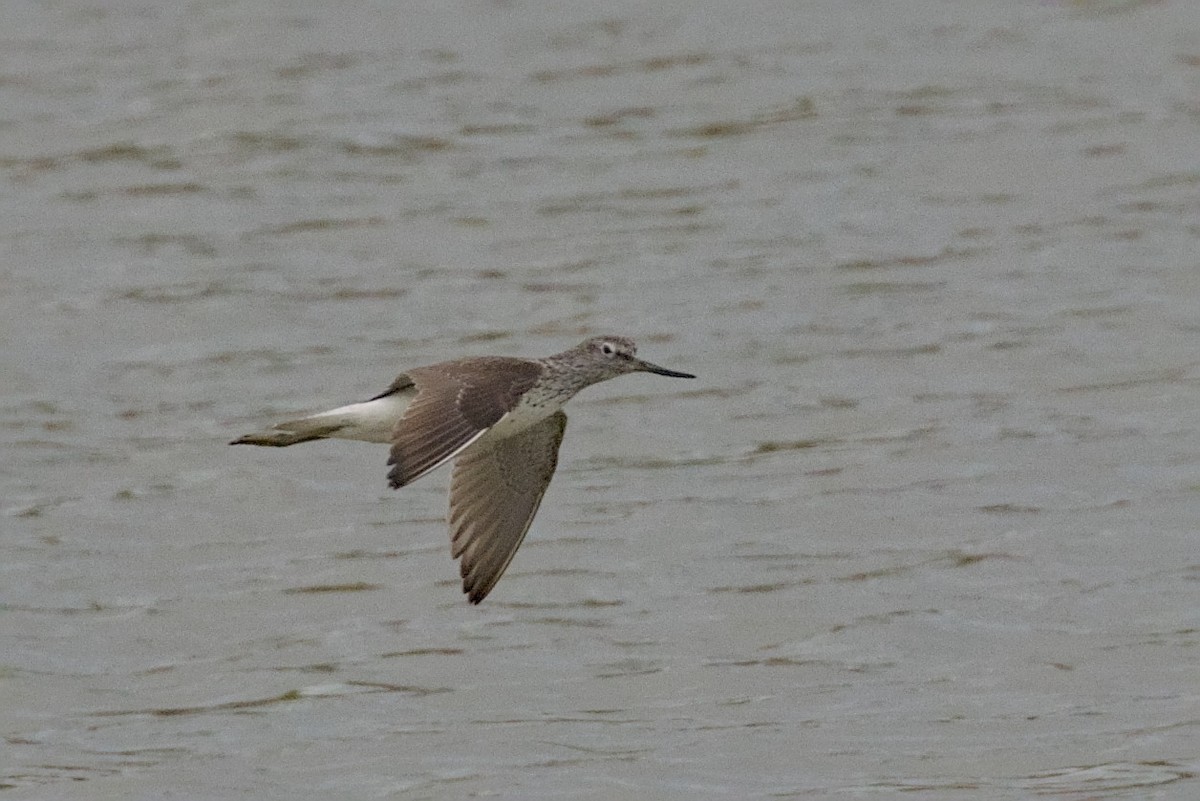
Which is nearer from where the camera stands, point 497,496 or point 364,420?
point 364,420

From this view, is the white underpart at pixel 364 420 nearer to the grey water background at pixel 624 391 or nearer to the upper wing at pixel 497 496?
the upper wing at pixel 497 496

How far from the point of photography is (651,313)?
14.4 meters

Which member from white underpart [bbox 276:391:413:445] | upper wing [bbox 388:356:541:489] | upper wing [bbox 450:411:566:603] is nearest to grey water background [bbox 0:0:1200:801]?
upper wing [bbox 450:411:566:603]

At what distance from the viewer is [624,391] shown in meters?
13.6

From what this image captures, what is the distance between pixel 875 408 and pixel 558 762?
422 centimetres

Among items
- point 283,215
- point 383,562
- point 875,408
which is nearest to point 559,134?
point 283,215

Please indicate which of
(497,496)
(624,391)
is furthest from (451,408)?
(624,391)

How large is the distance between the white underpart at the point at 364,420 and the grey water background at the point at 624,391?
1277mm

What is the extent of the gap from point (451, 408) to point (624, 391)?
17.4ft

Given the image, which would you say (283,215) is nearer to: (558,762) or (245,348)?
(245,348)

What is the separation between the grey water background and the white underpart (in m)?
1.28

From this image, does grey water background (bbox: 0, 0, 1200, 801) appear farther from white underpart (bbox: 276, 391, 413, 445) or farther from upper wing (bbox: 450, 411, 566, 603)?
white underpart (bbox: 276, 391, 413, 445)

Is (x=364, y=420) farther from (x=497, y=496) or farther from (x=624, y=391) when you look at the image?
(x=624, y=391)

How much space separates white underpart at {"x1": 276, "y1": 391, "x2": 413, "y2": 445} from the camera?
8.72 metres
